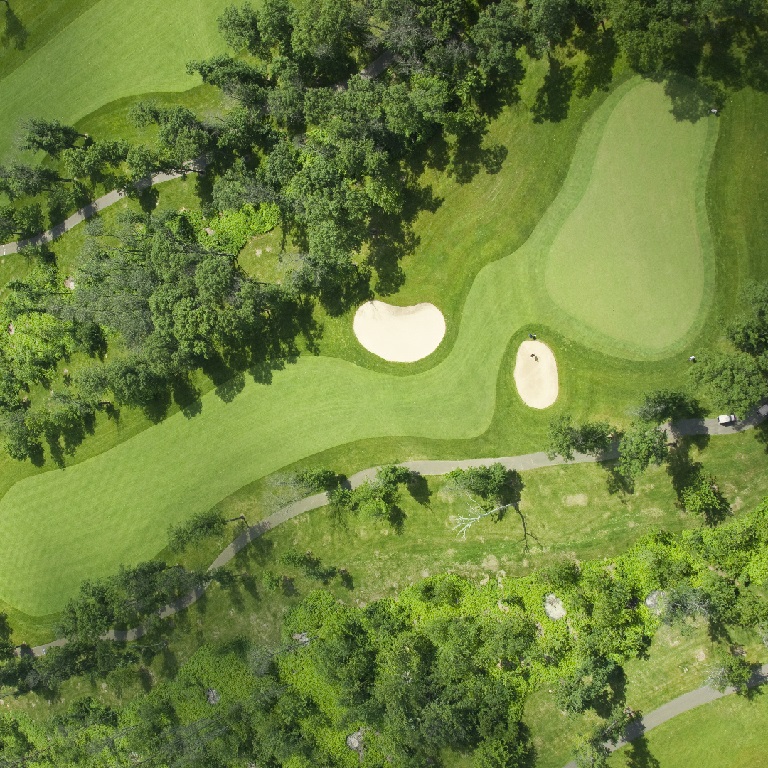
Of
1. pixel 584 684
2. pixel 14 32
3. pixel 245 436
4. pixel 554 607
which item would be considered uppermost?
pixel 14 32

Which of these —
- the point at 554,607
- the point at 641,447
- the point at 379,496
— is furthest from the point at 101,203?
the point at 554,607

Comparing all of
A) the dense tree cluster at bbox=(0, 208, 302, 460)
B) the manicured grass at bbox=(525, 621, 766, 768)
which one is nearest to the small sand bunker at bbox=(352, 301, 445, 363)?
the dense tree cluster at bbox=(0, 208, 302, 460)

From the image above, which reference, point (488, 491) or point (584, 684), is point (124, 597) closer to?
point (488, 491)

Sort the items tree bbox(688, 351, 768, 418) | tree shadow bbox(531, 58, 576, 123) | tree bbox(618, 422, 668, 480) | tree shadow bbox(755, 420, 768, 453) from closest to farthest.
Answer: tree bbox(688, 351, 768, 418)
tree bbox(618, 422, 668, 480)
tree shadow bbox(755, 420, 768, 453)
tree shadow bbox(531, 58, 576, 123)

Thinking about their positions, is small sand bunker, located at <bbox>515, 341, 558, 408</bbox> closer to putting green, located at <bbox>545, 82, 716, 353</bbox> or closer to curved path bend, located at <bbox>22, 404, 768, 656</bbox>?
putting green, located at <bbox>545, 82, 716, 353</bbox>

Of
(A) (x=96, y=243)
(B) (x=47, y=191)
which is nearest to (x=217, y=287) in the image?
(A) (x=96, y=243)

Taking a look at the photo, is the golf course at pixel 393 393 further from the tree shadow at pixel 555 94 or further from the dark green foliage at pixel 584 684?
the dark green foliage at pixel 584 684

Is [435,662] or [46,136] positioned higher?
[46,136]
